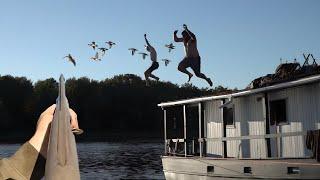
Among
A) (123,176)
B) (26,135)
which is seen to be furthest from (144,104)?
(123,176)

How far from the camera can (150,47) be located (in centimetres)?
1295

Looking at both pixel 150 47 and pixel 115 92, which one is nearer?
pixel 150 47

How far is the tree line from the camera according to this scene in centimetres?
10594

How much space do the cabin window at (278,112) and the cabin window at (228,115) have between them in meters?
2.54

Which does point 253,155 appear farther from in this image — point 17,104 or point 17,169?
point 17,104

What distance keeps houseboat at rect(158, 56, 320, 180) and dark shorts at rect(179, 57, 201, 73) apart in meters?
2.62

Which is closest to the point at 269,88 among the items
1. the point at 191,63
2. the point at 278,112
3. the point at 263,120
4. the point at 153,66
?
the point at 278,112

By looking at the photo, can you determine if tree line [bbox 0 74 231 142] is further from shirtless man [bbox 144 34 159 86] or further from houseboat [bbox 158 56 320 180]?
shirtless man [bbox 144 34 159 86]

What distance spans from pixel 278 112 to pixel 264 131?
3.14ft

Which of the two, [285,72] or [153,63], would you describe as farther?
[285,72]

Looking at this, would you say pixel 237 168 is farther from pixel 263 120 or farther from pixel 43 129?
pixel 43 129

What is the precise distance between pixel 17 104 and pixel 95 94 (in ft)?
54.1

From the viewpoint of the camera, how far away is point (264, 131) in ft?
50.9

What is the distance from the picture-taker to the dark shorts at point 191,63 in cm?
1214
